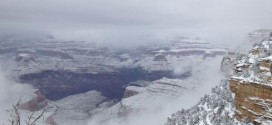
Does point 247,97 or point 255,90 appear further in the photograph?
point 247,97

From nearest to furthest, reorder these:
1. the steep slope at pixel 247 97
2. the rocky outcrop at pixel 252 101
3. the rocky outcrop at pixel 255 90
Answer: the rocky outcrop at pixel 252 101 < the rocky outcrop at pixel 255 90 < the steep slope at pixel 247 97

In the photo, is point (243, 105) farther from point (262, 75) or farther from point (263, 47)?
point (263, 47)

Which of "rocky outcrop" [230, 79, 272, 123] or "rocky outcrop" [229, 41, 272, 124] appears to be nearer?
"rocky outcrop" [230, 79, 272, 123]

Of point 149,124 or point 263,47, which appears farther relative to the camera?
point 149,124

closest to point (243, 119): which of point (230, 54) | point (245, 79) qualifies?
point (245, 79)

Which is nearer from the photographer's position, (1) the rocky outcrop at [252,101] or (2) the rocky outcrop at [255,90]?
(1) the rocky outcrop at [252,101]

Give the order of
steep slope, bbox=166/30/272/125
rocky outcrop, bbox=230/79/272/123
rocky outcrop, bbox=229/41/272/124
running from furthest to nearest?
steep slope, bbox=166/30/272/125 < rocky outcrop, bbox=229/41/272/124 < rocky outcrop, bbox=230/79/272/123

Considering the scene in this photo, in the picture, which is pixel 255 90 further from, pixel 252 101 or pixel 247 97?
pixel 247 97

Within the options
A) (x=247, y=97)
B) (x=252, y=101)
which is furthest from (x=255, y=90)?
(x=247, y=97)
